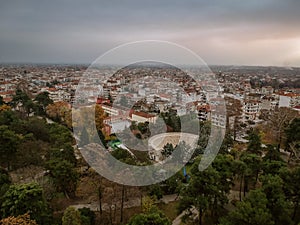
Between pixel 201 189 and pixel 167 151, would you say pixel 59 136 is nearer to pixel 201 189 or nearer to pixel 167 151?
pixel 167 151

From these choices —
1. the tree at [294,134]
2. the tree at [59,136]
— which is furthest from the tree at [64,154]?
the tree at [294,134]

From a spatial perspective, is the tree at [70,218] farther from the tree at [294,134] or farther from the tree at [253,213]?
the tree at [294,134]

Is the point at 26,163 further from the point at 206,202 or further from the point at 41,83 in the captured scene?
the point at 41,83

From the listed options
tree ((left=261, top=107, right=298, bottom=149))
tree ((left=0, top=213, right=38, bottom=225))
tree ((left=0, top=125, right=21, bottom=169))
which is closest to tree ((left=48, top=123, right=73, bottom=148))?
tree ((left=0, top=125, right=21, bottom=169))

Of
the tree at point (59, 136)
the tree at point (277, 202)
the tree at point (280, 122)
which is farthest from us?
the tree at point (280, 122)

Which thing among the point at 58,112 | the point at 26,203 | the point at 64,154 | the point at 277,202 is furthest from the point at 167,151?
the point at 58,112

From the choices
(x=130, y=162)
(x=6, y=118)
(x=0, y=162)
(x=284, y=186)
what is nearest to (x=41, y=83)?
(x=6, y=118)
